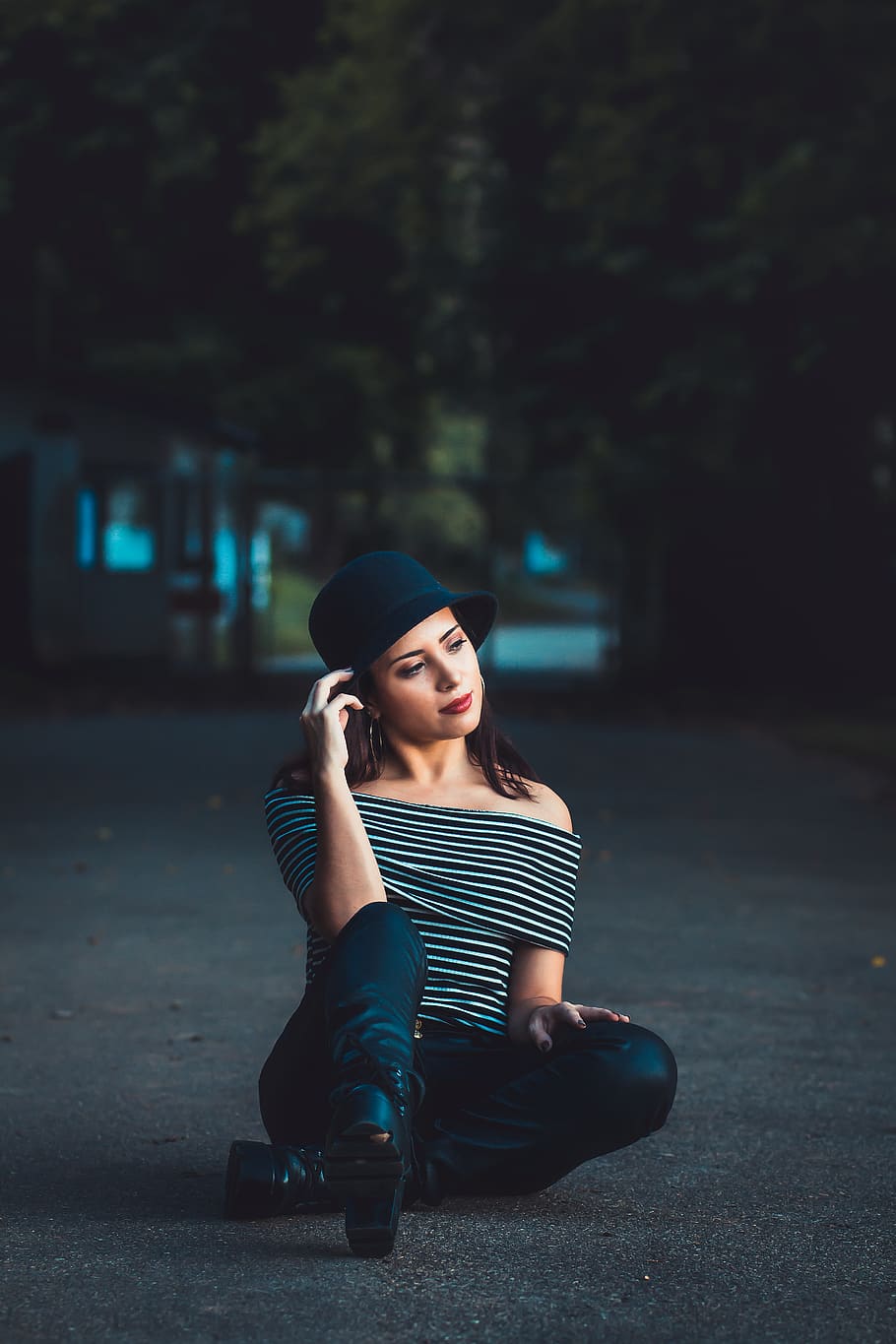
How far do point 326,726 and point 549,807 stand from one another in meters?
0.62

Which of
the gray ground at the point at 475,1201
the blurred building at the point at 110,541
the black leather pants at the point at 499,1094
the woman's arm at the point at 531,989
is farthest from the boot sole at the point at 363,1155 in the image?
the blurred building at the point at 110,541

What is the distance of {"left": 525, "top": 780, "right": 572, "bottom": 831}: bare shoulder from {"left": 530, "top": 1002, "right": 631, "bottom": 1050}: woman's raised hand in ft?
1.40

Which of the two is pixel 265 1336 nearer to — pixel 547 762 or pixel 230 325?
pixel 547 762

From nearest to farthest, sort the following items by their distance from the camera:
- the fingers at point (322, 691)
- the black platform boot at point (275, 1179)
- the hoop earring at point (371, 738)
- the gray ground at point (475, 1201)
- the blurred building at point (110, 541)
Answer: the gray ground at point (475, 1201) < the black platform boot at point (275, 1179) < the fingers at point (322, 691) < the hoop earring at point (371, 738) < the blurred building at point (110, 541)

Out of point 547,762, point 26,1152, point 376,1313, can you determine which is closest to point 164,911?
point 26,1152

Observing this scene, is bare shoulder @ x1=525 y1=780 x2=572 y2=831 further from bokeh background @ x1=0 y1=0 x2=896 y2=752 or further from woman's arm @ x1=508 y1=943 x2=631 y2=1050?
bokeh background @ x1=0 y1=0 x2=896 y2=752

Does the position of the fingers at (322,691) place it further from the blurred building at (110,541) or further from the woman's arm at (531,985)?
the blurred building at (110,541)

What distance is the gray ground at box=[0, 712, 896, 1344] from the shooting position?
399 centimetres

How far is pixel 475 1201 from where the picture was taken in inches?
186

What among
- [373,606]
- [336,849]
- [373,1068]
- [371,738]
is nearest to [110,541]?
[371,738]

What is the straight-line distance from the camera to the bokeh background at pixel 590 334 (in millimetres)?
22188

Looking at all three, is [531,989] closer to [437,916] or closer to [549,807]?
[437,916]

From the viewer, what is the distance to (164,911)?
30.5ft

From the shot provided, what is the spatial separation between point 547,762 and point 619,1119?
12.1 meters
